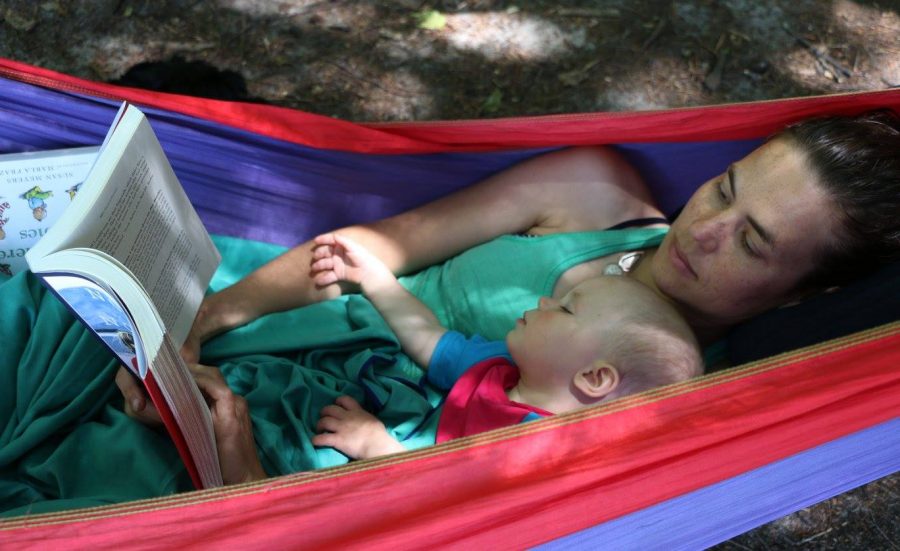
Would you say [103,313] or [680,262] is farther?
[680,262]

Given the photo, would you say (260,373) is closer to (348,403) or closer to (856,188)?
(348,403)

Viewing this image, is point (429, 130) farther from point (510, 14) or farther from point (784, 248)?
point (510, 14)

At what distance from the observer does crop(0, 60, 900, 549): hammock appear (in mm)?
890

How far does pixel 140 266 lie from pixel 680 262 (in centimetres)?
82

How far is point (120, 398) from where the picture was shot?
4.54ft

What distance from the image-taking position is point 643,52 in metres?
2.73

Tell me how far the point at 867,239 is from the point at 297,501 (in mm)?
969

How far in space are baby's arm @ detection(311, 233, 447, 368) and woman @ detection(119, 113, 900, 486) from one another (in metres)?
0.04

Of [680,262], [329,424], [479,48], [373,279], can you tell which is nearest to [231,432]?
[329,424]

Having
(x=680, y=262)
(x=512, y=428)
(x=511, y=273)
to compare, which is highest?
(x=512, y=428)

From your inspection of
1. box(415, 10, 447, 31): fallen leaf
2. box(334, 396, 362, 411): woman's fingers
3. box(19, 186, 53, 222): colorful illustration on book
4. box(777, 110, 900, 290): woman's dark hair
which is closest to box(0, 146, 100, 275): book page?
box(19, 186, 53, 222): colorful illustration on book

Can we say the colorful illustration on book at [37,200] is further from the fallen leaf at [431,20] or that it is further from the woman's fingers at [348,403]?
the fallen leaf at [431,20]

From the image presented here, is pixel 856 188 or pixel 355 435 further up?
pixel 856 188

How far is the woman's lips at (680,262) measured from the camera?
1.42m
